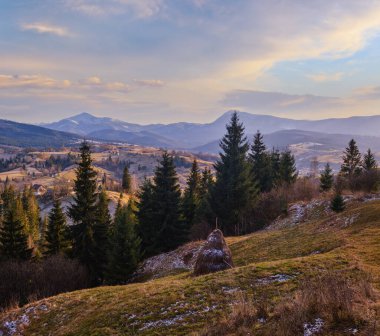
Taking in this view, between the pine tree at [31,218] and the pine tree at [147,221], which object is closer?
the pine tree at [147,221]

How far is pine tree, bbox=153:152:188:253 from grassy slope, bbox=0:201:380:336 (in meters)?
28.1

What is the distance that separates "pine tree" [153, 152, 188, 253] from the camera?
163 ft

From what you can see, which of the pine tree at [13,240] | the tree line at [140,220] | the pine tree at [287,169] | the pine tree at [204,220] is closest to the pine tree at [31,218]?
the pine tree at [13,240]

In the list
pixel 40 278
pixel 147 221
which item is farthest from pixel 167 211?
pixel 40 278

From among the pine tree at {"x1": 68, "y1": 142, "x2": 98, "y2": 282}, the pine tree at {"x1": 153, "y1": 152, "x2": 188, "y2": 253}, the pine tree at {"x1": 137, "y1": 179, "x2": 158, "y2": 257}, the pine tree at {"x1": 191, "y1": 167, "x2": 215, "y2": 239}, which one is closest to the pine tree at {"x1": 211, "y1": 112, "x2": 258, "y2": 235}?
the pine tree at {"x1": 191, "y1": 167, "x2": 215, "y2": 239}

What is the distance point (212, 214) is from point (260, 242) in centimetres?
2265

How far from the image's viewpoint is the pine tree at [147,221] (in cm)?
5013

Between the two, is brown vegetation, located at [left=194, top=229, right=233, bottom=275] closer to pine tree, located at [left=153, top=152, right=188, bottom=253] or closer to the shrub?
the shrub

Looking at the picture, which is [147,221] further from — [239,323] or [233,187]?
[239,323]

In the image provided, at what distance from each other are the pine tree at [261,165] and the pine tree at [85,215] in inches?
1365

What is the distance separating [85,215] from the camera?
146ft

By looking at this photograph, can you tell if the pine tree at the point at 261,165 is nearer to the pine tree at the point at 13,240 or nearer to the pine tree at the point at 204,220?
the pine tree at the point at 204,220


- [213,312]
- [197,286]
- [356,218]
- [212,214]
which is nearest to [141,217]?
[212,214]

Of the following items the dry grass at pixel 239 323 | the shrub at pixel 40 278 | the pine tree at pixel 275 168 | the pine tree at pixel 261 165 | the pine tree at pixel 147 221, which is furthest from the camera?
the pine tree at pixel 261 165
